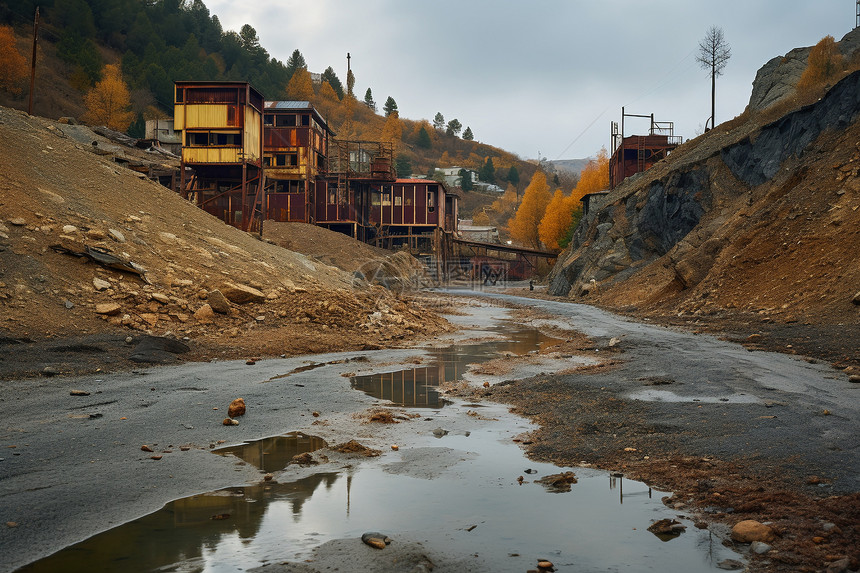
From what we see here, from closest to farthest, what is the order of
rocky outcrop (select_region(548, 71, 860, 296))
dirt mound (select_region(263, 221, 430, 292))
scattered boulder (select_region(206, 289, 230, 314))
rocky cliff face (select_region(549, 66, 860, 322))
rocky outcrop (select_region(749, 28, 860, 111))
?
1. scattered boulder (select_region(206, 289, 230, 314))
2. rocky cliff face (select_region(549, 66, 860, 322))
3. rocky outcrop (select_region(548, 71, 860, 296))
4. rocky outcrop (select_region(749, 28, 860, 111))
5. dirt mound (select_region(263, 221, 430, 292))

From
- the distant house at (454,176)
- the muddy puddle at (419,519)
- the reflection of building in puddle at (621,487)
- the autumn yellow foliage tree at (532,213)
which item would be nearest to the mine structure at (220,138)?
the muddy puddle at (419,519)

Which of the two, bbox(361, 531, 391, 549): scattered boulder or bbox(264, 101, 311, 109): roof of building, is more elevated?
bbox(264, 101, 311, 109): roof of building

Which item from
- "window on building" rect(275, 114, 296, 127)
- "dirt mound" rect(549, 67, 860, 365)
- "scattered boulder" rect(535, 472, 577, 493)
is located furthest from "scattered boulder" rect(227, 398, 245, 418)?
"window on building" rect(275, 114, 296, 127)

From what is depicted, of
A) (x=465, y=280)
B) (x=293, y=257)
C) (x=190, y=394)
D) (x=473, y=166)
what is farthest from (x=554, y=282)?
(x=473, y=166)

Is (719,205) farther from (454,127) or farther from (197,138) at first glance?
(454,127)

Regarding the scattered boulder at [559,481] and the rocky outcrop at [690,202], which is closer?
the scattered boulder at [559,481]

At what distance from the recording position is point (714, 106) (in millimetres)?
55031

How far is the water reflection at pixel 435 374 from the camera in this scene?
925 centimetres

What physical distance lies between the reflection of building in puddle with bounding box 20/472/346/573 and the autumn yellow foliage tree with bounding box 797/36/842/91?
38537 millimetres

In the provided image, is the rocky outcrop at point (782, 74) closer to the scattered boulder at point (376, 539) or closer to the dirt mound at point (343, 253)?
the dirt mound at point (343, 253)

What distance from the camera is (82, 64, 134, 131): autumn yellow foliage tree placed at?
75938mm

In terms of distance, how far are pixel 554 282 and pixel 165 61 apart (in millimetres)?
74479

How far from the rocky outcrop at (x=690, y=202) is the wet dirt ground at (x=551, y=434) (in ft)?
58.5

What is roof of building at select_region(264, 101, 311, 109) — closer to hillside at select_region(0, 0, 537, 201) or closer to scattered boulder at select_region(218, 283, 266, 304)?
hillside at select_region(0, 0, 537, 201)
